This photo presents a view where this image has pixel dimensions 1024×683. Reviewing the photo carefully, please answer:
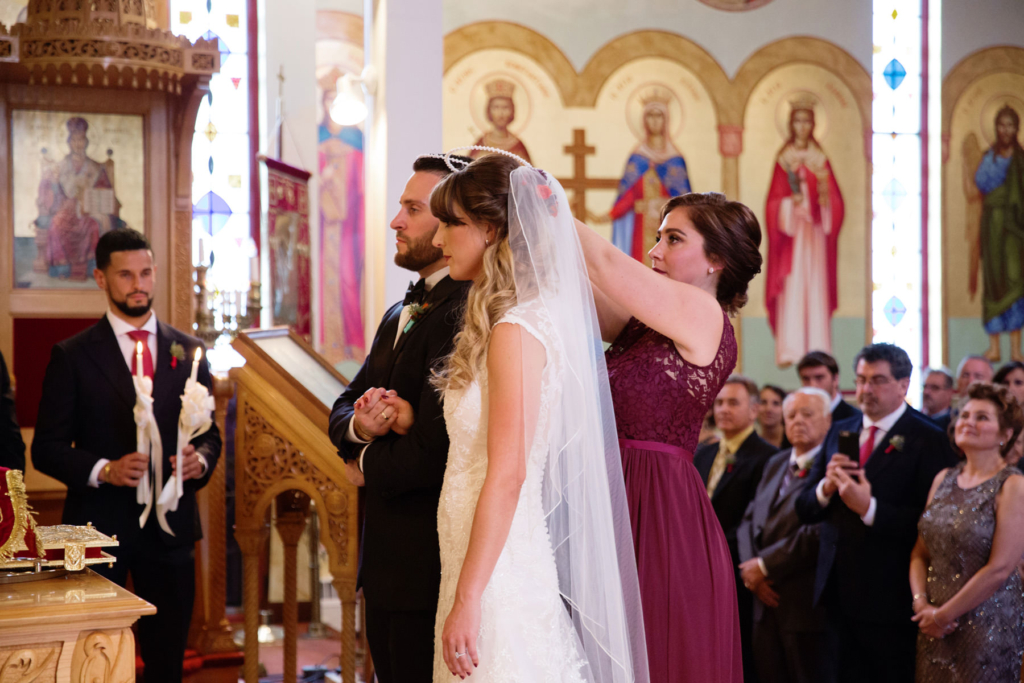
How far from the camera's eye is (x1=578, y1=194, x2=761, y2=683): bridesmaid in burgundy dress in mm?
2627

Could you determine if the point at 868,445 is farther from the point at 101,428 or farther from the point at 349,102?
the point at 349,102

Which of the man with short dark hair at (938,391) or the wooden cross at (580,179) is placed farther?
the wooden cross at (580,179)

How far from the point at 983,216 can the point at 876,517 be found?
24.9ft

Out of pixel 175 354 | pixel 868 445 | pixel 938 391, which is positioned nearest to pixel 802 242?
pixel 938 391

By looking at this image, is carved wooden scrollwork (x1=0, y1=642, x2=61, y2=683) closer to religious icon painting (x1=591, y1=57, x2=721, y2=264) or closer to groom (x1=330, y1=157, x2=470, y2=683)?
groom (x1=330, y1=157, x2=470, y2=683)

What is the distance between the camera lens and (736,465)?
546cm

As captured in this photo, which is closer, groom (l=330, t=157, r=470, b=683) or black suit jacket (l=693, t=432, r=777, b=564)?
groom (l=330, t=157, r=470, b=683)

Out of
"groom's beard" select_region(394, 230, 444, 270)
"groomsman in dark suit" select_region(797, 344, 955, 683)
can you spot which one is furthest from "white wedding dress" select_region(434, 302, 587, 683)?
"groomsman in dark suit" select_region(797, 344, 955, 683)

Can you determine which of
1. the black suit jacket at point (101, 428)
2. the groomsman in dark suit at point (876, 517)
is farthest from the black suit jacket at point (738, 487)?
the black suit jacket at point (101, 428)

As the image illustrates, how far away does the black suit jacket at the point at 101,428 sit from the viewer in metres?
3.78

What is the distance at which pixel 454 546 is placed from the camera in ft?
8.02

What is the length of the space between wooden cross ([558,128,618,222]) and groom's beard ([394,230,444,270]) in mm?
7412

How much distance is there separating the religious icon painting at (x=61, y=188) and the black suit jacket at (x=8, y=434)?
5.30 ft

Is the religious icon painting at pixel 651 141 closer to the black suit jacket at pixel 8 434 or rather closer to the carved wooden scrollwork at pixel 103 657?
the black suit jacket at pixel 8 434
